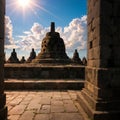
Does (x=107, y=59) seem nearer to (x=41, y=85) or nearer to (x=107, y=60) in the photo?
(x=107, y=60)

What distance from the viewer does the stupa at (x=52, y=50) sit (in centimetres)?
1870

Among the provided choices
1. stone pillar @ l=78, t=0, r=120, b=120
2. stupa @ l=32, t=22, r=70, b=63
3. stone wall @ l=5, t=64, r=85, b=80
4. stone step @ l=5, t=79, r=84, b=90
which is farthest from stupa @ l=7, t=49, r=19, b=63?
stone pillar @ l=78, t=0, r=120, b=120

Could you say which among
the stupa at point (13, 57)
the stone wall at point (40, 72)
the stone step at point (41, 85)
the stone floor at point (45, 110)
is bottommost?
the stone floor at point (45, 110)

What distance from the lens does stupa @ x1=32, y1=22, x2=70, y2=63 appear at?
1870 cm

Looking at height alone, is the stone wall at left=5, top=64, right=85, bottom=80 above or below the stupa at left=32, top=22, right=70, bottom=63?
below

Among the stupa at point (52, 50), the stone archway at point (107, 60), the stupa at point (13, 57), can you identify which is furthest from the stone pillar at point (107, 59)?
the stupa at point (13, 57)

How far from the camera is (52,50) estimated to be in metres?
20.7

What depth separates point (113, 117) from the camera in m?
4.43

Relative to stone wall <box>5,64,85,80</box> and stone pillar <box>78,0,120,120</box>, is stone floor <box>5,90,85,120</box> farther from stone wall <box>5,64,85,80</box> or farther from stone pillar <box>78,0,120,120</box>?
stone wall <box>5,64,85,80</box>

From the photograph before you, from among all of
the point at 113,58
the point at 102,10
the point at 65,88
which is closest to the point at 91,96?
the point at 113,58

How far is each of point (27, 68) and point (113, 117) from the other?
786cm

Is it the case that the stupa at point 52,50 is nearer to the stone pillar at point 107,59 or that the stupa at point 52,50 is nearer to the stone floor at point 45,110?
the stone floor at point 45,110

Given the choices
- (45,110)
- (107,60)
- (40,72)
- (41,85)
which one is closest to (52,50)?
(40,72)

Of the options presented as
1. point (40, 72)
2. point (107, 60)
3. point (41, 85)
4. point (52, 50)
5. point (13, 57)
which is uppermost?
point (52, 50)
